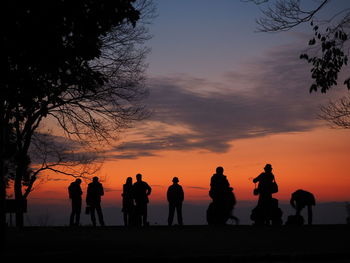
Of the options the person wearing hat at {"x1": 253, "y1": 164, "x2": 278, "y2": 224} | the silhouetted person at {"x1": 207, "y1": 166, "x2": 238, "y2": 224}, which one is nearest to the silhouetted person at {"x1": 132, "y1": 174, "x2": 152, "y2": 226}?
the silhouetted person at {"x1": 207, "y1": 166, "x2": 238, "y2": 224}

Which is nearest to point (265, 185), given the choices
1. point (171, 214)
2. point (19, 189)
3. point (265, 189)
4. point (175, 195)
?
point (265, 189)

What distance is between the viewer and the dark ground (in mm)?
11656

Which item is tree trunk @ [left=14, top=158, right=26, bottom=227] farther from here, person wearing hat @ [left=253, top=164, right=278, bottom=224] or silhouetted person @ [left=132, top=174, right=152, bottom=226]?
person wearing hat @ [left=253, top=164, right=278, bottom=224]

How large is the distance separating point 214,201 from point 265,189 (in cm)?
179

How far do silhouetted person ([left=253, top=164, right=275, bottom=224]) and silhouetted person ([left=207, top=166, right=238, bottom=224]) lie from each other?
A: 97cm

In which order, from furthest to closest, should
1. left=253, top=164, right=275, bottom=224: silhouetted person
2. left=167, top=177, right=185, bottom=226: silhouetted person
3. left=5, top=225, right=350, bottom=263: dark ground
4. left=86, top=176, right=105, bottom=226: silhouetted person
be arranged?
left=86, top=176, right=105, bottom=226: silhouetted person, left=167, top=177, right=185, bottom=226: silhouetted person, left=253, top=164, right=275, bottom=224: silhouetted person, left=5, top=225, right=350, bottom=263: dark ground

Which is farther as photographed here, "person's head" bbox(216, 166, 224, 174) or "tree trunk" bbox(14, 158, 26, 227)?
"tree trunk" bbox(14, 158, 26, 227)

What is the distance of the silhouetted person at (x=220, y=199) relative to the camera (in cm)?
2175

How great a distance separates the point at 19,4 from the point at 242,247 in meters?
6.65

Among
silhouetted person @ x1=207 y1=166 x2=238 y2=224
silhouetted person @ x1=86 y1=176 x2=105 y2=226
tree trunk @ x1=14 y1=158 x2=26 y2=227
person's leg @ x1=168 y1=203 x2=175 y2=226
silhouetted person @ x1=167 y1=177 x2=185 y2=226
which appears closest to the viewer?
silhouetted person @ x1=207 y1=166 x2=238 y2=224

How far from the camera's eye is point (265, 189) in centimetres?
2147

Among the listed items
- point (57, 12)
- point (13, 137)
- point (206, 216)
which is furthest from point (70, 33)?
point (13, 137)

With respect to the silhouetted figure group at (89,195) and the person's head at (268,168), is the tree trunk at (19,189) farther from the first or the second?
the person's head at (268,168)

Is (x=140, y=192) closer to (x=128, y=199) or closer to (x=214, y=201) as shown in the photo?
(x=128, y=199)
